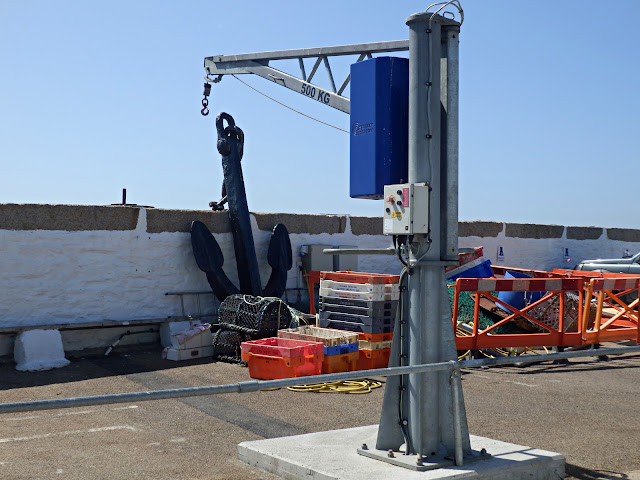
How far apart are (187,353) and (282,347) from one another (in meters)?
2.30

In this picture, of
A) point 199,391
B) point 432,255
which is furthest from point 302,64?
point 199,391

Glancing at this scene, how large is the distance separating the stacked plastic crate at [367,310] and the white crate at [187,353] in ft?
6.33

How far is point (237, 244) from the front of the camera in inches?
510

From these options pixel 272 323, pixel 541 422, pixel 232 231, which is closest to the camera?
pixel 541 422

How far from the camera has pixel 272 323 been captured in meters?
10.9

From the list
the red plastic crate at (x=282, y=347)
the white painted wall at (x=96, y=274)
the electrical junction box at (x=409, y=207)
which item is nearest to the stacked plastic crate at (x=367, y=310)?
the red plastic crate at (x=282, y=347)

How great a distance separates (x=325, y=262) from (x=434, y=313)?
9124 mm

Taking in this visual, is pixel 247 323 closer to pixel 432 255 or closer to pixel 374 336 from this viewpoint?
pixel 374 336

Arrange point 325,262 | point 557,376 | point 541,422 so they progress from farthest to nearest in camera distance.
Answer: point 325,262 → point 557,376 → point 541,422

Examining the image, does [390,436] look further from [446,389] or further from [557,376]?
[557,376]

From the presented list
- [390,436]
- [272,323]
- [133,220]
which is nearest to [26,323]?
[133,220]

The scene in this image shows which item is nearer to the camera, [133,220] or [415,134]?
[415,134]

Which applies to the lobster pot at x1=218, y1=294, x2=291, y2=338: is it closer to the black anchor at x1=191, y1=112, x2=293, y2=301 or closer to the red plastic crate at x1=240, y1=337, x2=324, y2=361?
the red plastic crate at x1=240, y1=337, x2=324, y2=361

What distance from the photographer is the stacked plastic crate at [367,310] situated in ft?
33.3
